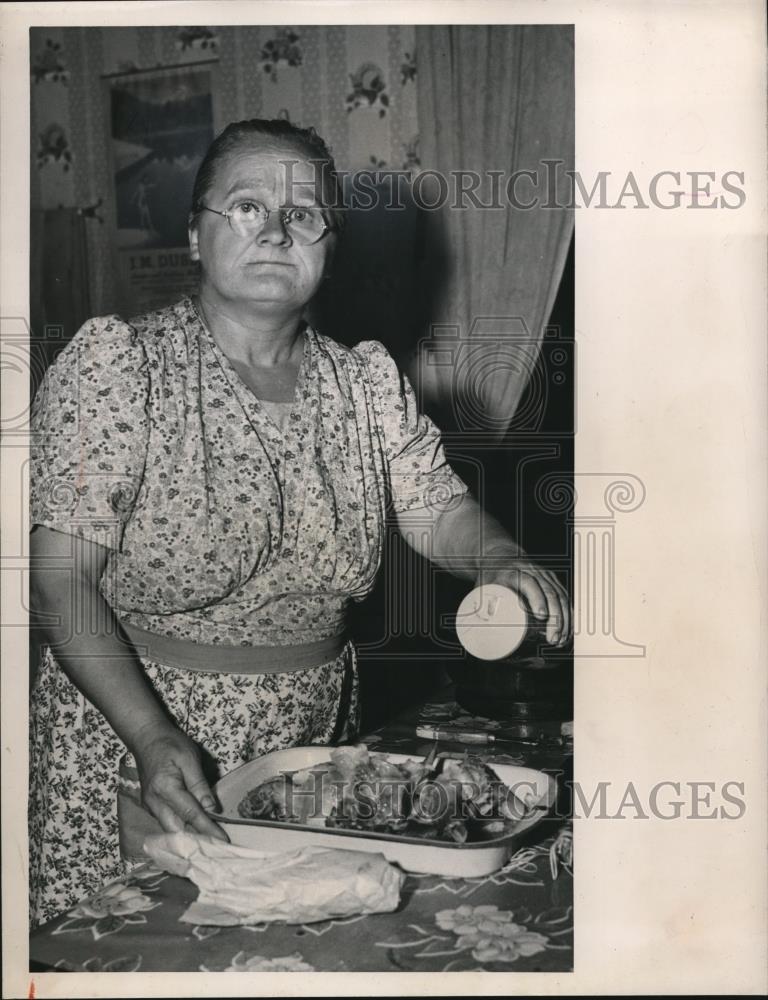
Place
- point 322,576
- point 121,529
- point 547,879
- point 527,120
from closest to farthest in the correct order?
point 547,879
point 121,529
point 322,576
point 527,120

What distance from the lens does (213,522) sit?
1.31 meters

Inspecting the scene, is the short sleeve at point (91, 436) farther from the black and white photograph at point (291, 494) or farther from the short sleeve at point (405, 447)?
the short sleeve at point (405, 447)

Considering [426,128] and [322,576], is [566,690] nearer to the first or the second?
[322,576]

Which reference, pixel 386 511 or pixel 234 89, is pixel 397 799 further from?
pixel 234 89

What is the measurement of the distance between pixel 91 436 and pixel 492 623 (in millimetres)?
617

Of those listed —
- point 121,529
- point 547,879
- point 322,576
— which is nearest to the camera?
point 547,879

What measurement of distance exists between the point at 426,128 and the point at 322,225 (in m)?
0.44

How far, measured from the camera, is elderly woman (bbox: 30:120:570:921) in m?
1.27

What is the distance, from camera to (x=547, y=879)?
1.06 m

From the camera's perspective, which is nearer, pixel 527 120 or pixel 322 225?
pixel 322 225

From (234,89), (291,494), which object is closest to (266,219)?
(234,89)

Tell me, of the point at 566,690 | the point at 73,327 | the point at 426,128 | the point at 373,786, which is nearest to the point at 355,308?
the point at 426,128

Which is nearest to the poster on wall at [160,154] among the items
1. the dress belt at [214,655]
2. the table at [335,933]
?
the dress belt at [214,655]

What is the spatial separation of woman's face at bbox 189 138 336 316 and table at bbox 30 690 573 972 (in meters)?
0.79
